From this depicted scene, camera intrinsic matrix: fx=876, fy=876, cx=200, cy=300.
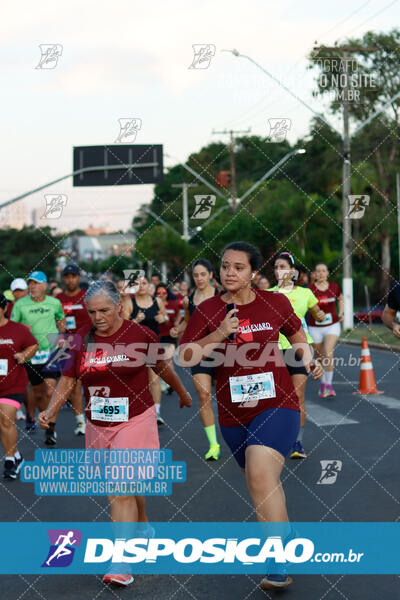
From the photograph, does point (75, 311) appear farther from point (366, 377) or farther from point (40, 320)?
point (366, 377)

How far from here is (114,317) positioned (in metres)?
5.23

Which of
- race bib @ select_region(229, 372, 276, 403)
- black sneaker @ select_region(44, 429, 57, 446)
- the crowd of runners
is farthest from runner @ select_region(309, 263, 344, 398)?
race bib @ select_region(229, 372, 276, 403)

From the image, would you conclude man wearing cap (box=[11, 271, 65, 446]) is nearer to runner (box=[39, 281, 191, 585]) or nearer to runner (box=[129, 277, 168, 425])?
runner (box=[129, 277, 168, 425])

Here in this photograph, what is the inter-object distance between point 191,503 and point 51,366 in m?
4.23

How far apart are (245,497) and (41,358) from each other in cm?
442

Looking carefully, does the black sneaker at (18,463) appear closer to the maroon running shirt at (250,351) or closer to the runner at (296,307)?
the runner at (296,307)

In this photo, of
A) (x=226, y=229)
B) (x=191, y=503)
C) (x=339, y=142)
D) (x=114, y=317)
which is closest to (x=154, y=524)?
(x=191, y=503)

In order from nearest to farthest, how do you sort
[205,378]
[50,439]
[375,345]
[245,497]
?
[245,497] → [205,378] → [50,439] → [375,345]

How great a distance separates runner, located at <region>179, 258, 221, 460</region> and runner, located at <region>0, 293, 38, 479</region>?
1.53 meters

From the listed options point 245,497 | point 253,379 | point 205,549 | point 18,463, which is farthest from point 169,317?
point 253,379

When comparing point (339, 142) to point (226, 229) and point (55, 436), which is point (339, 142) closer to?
point (226, 229)

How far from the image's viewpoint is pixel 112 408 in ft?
17.0

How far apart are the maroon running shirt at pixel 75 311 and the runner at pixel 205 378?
1.79 m

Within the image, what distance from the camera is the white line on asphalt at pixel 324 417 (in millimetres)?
10422
